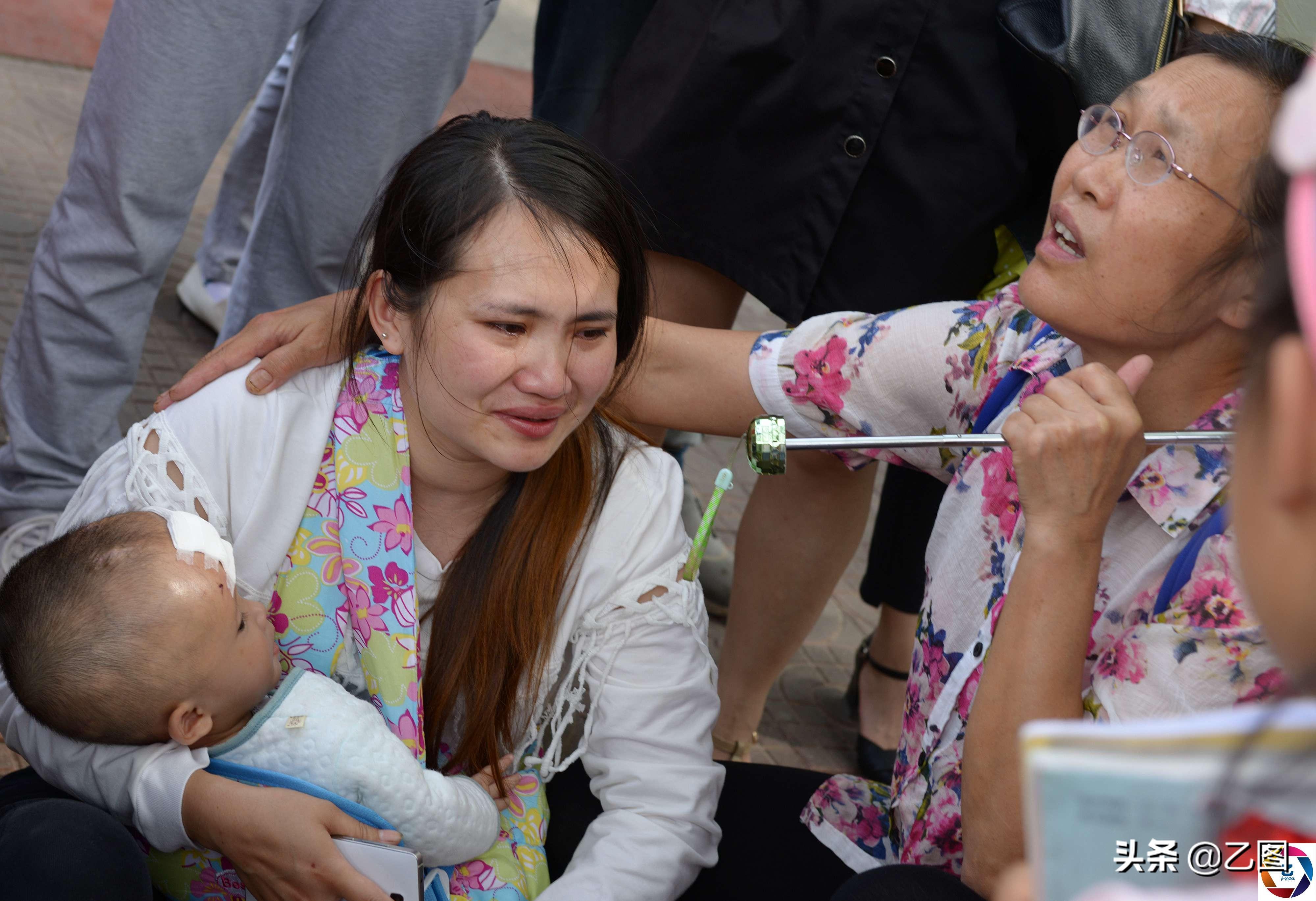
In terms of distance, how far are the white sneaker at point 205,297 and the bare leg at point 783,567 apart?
2.05 meters

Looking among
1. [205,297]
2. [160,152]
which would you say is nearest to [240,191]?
[205,297]

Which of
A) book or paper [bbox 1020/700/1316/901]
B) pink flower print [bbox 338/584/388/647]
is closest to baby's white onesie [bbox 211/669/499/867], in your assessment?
pink flower print [bbox 338/584/388/647]

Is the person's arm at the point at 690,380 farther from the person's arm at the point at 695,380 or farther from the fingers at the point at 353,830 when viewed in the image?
the fingers at the point at 353,830

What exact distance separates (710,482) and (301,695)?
260 centimetres

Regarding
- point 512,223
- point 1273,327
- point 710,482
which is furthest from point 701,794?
point 710,482

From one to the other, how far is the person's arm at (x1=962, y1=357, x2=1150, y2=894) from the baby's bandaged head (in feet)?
3.20

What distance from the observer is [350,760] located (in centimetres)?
156

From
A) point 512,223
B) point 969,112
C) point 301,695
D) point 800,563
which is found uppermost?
point 969,112

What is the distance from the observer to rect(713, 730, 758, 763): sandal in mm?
2637

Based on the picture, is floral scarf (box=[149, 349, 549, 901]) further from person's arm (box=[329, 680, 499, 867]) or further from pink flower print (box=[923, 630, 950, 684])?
pink flower print (box=[923, 630, 950, 684])

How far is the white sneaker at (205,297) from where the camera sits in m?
→ 3.82

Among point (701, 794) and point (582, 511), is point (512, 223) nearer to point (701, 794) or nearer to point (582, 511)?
point (582, 511)

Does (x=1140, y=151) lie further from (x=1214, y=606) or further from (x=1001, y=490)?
(x=1214, y=606)

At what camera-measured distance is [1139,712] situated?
1365 mm
